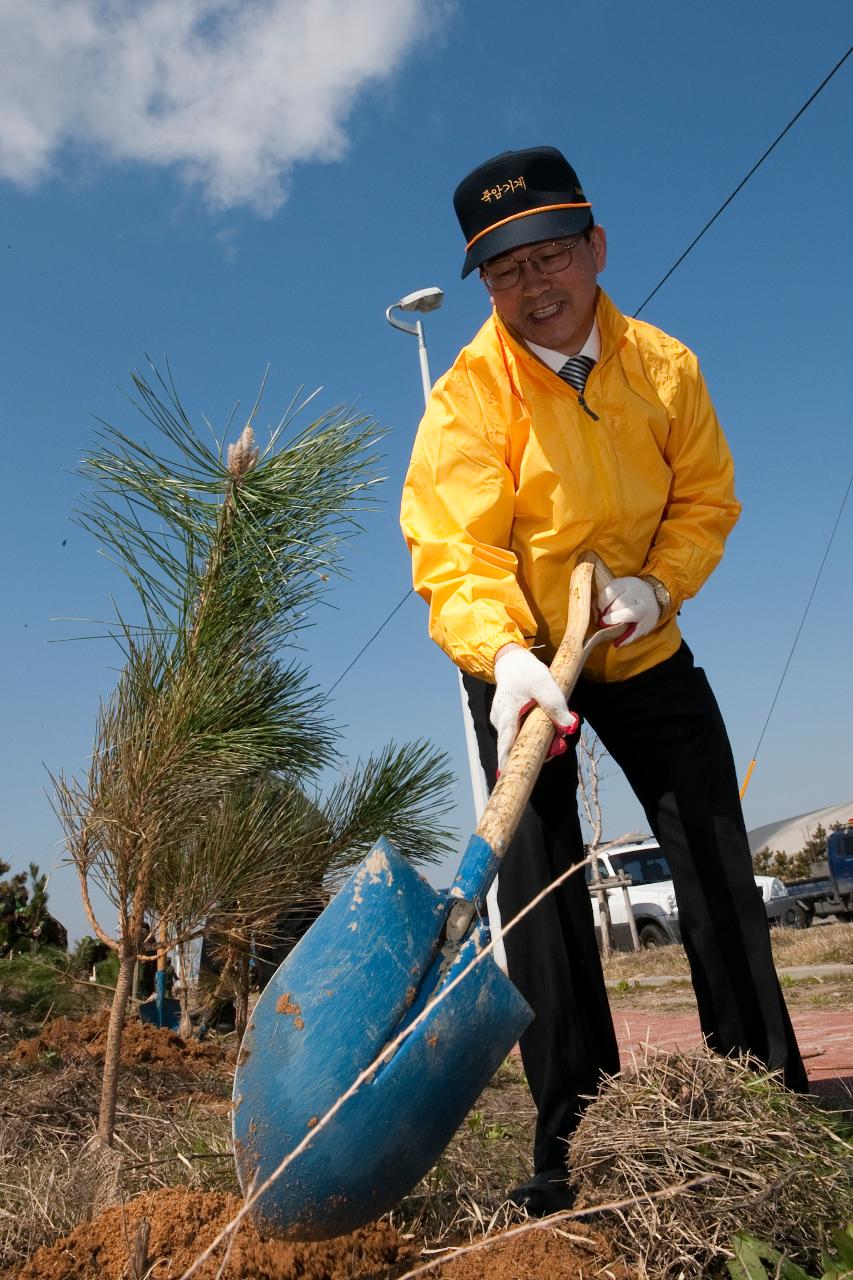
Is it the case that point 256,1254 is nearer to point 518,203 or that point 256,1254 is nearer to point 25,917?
point 518,203

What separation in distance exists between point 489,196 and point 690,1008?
4.70m

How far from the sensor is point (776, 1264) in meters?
1.23

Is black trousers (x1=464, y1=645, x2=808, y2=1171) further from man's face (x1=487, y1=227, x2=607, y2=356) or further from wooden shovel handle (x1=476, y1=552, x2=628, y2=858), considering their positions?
man's face (x1=487, y1=227, x2=607, y2=356)

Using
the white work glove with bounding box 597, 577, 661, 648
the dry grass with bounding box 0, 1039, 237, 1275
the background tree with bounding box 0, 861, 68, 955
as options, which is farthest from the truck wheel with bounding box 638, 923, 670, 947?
the white work glove with bounding box 597, 577, 661, 648

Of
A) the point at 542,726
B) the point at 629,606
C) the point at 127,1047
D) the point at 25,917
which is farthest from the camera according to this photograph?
the point at 25,917

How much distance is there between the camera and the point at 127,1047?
3.44 meters

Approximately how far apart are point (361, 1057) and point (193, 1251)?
1.29ft

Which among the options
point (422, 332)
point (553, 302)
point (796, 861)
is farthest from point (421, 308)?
point (796, 861)

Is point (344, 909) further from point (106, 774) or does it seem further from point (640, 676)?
point (106, 774)

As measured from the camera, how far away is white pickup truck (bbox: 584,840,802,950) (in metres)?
11.9

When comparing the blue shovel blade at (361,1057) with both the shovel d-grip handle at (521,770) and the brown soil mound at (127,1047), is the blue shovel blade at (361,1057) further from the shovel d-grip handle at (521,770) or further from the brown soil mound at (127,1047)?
the brown soil mound at (127,1047)

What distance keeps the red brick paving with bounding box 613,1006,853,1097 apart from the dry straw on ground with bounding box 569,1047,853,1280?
2.55 ft

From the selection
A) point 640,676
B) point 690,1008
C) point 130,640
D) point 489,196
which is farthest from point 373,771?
point 690,1008

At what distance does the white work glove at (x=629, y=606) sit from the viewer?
191cm
